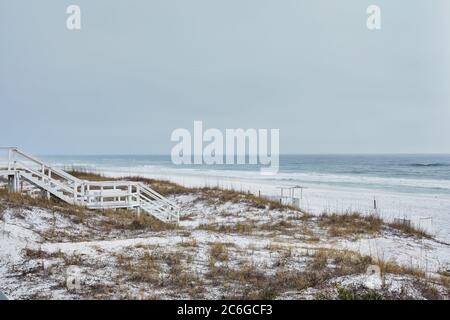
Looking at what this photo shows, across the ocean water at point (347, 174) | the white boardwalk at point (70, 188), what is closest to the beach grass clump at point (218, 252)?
the white boardwalk at point (70, 188)

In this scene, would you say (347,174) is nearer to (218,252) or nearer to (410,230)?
(410,230)

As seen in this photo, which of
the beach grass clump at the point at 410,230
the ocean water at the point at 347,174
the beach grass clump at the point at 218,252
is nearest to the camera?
the beach grass clump at the point at 218,252

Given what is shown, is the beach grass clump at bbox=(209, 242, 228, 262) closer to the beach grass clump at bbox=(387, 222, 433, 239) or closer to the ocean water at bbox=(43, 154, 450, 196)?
the beach grass clump at bbox=(387, 222, 433, 239)

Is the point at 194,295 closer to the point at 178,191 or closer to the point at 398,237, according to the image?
the point at 398,237

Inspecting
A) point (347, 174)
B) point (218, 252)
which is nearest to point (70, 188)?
point (218, 252)

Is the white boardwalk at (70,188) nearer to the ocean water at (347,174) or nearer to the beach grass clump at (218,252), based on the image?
the beach grass clump at (218,252)

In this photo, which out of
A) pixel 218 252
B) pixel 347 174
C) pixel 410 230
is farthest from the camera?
pixel 347 174

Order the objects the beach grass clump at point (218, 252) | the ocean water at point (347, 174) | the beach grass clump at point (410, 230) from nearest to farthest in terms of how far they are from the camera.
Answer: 1. the beach grass clump at point (218, 252)
2. the beach grass clump at point (410, 230)
3. the ocean water at point (347, 174)

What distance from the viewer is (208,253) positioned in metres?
9.16

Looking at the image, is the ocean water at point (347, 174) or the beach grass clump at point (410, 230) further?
the ocean water at point (347, 174)

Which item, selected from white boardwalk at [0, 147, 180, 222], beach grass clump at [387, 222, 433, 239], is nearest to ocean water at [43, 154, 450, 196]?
beach grass clump at [387, 222, 433, 239]
